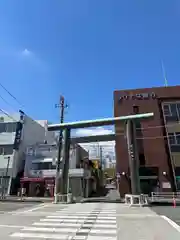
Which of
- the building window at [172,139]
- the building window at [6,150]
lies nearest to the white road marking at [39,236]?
the building window at [172,139]

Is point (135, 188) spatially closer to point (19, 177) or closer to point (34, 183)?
point (34, 183)

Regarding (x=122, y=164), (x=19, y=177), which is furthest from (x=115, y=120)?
(x=19, y=177)

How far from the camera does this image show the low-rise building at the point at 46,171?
102ft

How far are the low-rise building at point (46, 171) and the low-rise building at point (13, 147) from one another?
1.54 meters

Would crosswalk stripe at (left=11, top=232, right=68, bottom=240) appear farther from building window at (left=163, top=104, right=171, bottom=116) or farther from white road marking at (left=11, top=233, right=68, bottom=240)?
building window at (left=163, top=104, right=171, bottom=116)

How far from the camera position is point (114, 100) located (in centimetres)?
3297

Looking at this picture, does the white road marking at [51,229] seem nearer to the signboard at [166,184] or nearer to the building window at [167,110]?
the signboard at [166,184]

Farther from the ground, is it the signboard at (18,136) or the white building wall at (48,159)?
the signboard at (18,136)

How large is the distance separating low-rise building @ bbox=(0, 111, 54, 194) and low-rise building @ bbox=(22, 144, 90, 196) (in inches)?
60.7

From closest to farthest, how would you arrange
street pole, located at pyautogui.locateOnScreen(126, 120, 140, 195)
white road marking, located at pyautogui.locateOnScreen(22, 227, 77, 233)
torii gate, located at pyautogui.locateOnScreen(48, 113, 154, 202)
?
white road marking, located at pyautogui.locateOnScreen(22, 227, 77, 233) < street pole, located at pyautogui.locateOnScreen(126, 120, 140, 195) < torii gate, located at pyautogui.locateOnScreen(48, 113, 154, 202)

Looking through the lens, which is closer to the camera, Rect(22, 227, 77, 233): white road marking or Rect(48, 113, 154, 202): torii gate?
Rect(22, 227, 77, 233): white road marking

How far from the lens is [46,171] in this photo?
32.6 meters

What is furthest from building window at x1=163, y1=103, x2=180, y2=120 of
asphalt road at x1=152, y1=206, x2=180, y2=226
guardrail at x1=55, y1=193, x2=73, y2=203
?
guardrail at x1=55, y1=193, x2=73, y2=203

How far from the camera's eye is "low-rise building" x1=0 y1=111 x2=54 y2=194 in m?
33.1
